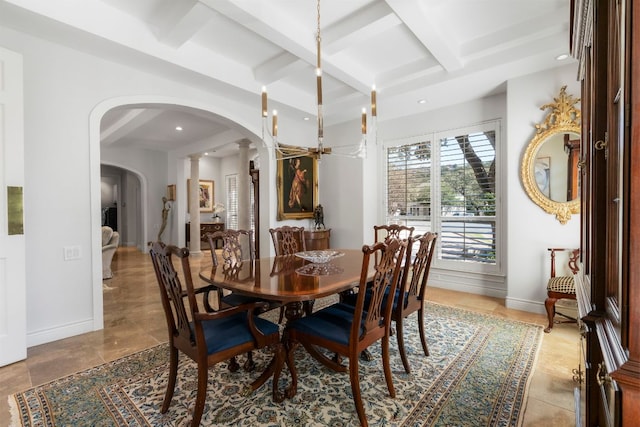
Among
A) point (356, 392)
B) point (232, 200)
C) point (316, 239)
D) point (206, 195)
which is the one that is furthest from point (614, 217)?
point (206, 195)

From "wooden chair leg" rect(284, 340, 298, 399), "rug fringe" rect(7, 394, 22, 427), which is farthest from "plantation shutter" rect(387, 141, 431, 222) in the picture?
"rug fringe" rect(7, 394, 22, 427)

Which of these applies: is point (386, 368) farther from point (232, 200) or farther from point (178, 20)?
point (232, 200)

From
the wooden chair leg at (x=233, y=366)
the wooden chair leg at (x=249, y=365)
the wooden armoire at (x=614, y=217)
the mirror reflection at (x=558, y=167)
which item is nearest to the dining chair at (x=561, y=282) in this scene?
the mirror reflection at (x=558, y=167)

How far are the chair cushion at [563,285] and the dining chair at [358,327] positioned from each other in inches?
81.1

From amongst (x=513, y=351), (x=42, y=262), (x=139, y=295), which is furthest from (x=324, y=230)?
(x=42, y=262)

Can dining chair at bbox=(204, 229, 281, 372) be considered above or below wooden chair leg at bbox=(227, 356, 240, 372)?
above

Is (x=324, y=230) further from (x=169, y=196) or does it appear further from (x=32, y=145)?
(x=169, y=196)

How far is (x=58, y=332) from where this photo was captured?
2.79m

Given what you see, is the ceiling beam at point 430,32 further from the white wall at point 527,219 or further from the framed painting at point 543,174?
the framed painting at point 543,174

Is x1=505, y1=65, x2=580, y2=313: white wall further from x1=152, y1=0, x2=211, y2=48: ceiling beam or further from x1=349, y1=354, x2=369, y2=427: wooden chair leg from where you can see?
x1=152, y1=0, x2=211, y2=48: ceiling beam

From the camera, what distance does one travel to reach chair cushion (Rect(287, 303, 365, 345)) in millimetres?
1803

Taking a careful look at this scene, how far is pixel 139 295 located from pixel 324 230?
9.56 ft

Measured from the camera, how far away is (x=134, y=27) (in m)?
2.80

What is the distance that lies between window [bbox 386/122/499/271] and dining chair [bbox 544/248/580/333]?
801 millimetres
